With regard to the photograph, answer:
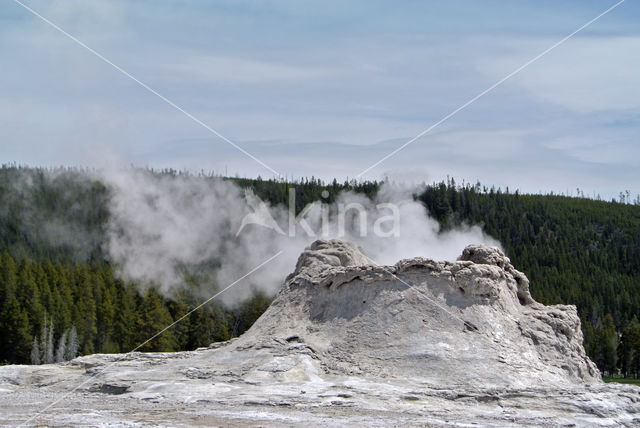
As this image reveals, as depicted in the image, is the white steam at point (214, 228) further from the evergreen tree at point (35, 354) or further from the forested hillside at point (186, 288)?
the evergreen tree at point (35, 354)

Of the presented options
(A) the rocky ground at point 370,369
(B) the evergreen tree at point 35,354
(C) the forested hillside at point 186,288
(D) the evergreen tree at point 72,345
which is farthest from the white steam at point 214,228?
(A) the rocky ground at point 370,369

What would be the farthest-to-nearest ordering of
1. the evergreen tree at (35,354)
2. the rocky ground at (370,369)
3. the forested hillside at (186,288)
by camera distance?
the forested hillside at (186,288), the evergreen tree at (35,354), the rocky ground at (370,369)

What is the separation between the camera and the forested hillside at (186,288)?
51594 millimetres

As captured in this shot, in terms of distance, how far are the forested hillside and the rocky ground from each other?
999 inches

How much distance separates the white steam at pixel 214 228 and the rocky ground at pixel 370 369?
2413 cm

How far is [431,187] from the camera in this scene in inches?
4235

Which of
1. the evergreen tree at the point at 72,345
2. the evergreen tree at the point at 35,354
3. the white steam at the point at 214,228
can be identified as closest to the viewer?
the evergreen tree at the point at 35,354

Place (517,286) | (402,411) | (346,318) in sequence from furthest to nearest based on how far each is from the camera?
(517,286) → (346,318) → (402,411)

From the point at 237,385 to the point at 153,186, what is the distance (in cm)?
5997

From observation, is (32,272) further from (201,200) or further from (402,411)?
(402,411)

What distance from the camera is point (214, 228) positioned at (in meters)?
76.3

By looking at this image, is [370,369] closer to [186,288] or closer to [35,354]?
[35,354]

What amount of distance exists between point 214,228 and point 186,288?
12.8 metres

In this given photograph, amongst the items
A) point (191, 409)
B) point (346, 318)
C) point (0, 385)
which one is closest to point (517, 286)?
point (346, 318)
